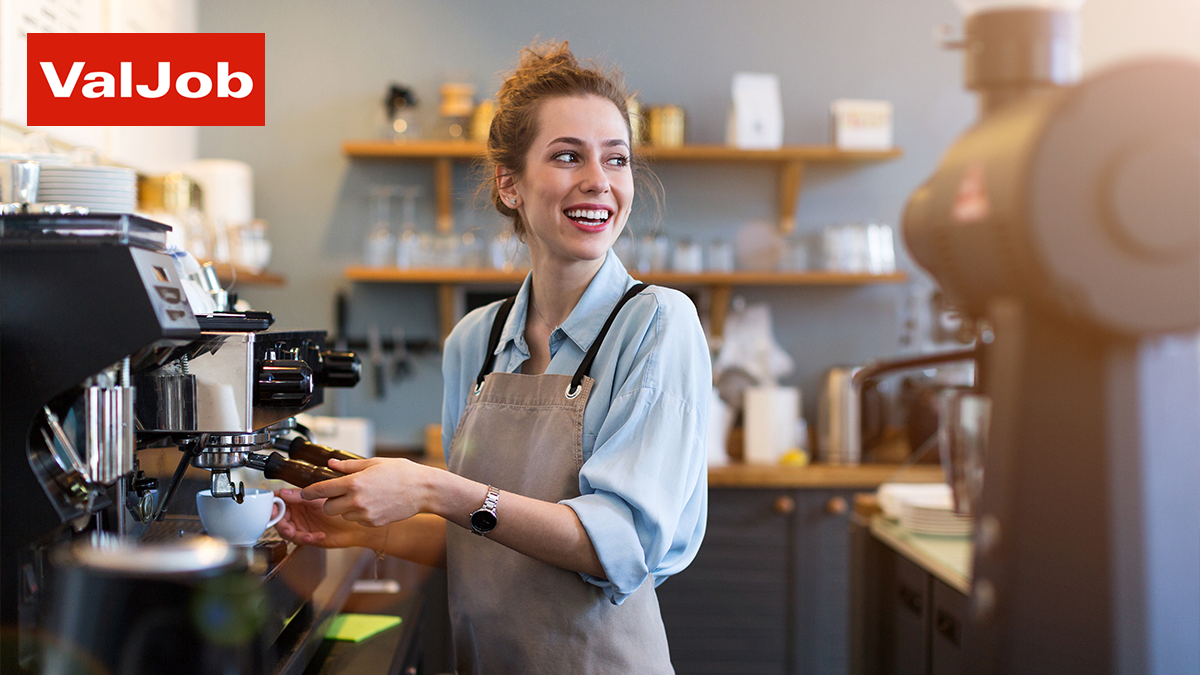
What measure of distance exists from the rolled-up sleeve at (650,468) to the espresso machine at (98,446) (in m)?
0.39

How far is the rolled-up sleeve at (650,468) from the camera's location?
1044mm

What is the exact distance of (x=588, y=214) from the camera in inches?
48.3

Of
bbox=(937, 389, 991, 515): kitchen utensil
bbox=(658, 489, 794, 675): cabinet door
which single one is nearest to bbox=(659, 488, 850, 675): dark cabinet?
bbox=(658, 489, 794, 675): cabinet door

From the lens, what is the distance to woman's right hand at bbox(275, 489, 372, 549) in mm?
1233

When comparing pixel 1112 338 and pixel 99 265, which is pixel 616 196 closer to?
pixel 99 265

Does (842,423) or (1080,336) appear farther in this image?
(842,423)

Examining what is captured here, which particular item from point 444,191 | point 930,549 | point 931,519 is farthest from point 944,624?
point 444,191

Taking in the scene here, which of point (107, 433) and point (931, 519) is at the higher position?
point (107, 433)

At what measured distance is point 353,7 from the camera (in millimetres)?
3537

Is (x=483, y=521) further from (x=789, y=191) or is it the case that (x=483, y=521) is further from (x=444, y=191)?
(x=789, y=191)

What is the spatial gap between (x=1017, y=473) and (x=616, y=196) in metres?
0.86

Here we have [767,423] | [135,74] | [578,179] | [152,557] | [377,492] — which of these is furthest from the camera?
[767,423]

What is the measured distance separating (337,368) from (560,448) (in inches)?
15.1

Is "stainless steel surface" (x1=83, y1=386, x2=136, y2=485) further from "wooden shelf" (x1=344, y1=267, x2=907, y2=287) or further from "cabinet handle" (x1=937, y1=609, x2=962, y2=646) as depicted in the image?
"wooden shelf" (x1=344, y1=267, x2=907, y2=287)
